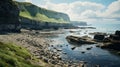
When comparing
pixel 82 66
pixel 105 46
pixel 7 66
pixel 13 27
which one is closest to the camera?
pixel 7 66

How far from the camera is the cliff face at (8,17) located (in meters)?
100

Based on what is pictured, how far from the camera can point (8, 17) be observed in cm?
10544

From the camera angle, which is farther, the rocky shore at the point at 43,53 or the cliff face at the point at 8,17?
the cliff face at the point at 8,17

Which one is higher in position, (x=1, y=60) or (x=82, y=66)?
(x=1, y=60)

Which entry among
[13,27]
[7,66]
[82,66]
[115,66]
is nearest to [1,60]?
[7,66]

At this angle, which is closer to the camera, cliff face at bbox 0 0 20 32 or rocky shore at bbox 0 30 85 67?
rocky shore at bbox 0 30 85 67

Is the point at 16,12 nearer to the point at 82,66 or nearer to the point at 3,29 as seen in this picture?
the point at 3,29

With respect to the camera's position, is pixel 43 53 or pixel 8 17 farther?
pixel 8 17

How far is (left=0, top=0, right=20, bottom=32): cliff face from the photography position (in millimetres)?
100269

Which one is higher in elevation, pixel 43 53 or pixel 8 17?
pixel 8 17

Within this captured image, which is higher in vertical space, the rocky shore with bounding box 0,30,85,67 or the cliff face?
the cliff face

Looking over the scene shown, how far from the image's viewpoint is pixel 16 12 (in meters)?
113

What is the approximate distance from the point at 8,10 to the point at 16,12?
796 centimetres

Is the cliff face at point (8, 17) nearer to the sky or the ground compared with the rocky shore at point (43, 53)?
nearer to the sky
